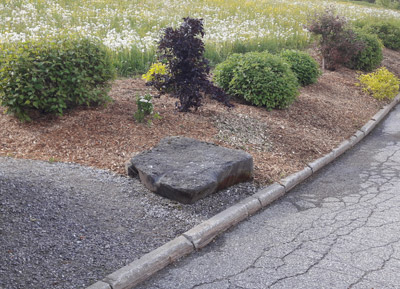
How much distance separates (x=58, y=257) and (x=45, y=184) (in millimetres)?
1329

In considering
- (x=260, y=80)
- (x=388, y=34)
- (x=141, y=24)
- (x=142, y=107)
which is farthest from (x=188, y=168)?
(x=388, y=34)

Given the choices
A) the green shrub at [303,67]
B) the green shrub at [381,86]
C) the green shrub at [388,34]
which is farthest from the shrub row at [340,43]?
the green shrub at [388,34]

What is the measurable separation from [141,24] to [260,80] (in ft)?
22.0

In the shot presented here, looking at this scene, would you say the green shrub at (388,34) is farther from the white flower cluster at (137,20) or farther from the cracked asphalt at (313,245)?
the cracked asphalt at (313,245)

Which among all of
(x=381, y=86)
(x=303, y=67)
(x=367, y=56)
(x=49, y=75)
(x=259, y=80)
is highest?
(x=49, y=75)

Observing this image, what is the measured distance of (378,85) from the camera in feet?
35.0

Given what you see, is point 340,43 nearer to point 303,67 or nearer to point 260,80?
point 303,67

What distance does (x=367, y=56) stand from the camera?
13.3 meters

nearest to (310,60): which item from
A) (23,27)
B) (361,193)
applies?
(361,193)

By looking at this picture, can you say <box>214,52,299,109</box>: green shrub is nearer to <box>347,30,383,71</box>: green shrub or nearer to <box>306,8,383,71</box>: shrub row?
<box>306,8,383,71</box>: shrub row

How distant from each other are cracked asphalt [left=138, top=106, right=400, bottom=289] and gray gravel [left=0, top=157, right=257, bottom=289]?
1.37 feet

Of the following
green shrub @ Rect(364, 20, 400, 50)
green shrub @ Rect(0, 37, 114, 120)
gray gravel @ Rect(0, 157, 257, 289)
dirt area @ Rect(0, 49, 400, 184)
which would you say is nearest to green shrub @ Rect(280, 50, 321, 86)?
dirt area @ Rect(0, 49, 400, 184)

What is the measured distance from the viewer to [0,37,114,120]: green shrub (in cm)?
625

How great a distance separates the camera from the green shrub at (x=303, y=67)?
10312 mm
